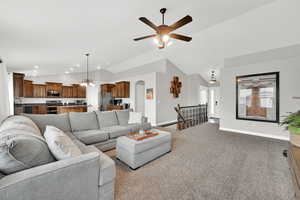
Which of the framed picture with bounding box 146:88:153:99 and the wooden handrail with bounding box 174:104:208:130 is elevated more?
the framed picture with bounding box 146:88:153:99

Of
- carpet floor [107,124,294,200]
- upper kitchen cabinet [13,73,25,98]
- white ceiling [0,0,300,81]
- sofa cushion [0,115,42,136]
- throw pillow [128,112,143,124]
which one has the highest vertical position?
white ceiling [0,0,300,81]

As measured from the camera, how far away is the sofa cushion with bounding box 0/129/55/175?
104 centimetres

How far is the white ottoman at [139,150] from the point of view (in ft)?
7.50

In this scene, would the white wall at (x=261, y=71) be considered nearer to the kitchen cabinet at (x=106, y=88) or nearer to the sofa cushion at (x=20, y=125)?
the sofa cushion at (x=20, y=125)

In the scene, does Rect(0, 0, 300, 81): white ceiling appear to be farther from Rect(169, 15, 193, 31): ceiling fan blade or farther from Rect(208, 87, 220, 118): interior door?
Rect(208, 87, 220, 118): interior door

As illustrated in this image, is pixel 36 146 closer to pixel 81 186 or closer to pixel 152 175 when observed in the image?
pixel 81 186

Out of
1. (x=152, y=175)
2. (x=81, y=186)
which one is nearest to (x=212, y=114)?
(x=152, y=175)

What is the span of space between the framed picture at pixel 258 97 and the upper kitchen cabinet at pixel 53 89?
912cm

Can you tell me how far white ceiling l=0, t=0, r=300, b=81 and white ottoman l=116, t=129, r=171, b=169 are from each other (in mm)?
2581

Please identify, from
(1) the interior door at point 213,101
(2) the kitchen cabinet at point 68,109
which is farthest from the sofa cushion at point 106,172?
(1) the interior door at point 213,101

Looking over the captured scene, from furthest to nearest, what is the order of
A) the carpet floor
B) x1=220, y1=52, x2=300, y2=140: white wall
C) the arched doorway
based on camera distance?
the arched doorway, x1=220, y1=52, x2=300, y2=140: white wall, the carpet floor

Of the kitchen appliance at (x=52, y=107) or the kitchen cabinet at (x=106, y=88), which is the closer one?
the kitchen appliance at (x=52, y=107)

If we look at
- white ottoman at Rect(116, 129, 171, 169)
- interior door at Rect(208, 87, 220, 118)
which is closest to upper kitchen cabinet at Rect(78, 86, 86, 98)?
white ottoman at Rect(116, 129, 171, 169)

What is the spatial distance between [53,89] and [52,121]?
5.84 metres
